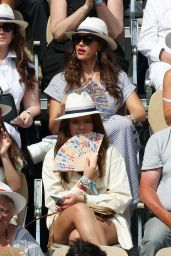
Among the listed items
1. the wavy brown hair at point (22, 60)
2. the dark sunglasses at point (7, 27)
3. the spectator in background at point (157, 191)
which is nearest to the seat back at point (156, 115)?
the spectator in background at point (157, 191)

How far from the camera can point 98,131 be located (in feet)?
26.0

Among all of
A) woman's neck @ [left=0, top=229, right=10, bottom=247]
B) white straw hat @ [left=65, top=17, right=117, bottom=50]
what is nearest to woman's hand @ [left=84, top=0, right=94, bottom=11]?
white straw hat @ [left=65, top=17, right=117, bottom=50]

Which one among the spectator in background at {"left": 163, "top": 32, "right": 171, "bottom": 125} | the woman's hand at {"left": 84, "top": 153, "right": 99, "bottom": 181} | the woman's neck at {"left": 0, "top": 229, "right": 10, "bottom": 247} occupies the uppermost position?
the spectator in background at {"left": 163, "top": 32, "right": 171, "bottom": 125}

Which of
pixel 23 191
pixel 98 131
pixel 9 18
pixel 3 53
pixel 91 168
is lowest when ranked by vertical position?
pixel 23 191

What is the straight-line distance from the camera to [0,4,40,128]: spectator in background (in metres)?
9.02

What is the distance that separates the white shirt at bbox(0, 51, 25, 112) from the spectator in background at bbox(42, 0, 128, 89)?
496 millimetres

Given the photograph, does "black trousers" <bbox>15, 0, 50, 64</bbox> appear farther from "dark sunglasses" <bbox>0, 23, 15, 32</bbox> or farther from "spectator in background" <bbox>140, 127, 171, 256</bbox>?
"spectator in background" <bbox>140, 127, 171, 256</bbox>

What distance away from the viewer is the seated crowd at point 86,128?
24.2ft

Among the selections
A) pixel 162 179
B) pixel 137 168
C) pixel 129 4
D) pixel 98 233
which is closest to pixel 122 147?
pixel 137 168

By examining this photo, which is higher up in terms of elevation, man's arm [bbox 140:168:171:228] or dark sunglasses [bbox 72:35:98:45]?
dark sunglasses [bbox 72:35:98:45]

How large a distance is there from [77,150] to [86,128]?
0.22 meters

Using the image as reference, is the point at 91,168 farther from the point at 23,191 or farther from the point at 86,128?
the point at 23,191

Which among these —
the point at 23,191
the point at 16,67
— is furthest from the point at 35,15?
the point at 23,191

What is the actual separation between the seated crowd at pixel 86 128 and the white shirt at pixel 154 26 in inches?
0.5
